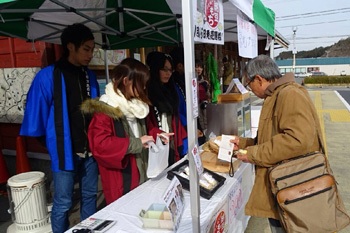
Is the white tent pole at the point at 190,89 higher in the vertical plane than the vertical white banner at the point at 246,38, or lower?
lower

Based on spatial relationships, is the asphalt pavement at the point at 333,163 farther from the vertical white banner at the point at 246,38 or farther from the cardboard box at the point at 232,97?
the vertical white banner at the point at 246,38

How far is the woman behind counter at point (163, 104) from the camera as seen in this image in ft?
8.20

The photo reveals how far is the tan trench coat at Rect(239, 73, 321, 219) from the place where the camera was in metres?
1.56

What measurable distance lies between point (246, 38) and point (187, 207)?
4.90 feet

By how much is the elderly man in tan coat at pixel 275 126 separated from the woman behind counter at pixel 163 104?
87 centimetres

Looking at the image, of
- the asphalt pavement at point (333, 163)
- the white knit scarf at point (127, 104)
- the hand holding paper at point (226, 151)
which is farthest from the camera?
the asphalt pavement at point (333, 163)

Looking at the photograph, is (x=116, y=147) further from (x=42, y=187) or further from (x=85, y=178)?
(x=42, y=187)

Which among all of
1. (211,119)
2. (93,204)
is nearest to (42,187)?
(93,204)

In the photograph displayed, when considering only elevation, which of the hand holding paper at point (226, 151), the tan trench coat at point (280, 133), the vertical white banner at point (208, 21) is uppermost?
the vertical white banner at point (208, 21)

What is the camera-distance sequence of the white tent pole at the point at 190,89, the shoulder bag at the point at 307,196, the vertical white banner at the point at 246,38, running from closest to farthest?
the white tent pole at the point at 190,89, the shoulder bag at the point at 307,196, the vertical white banner at the point at 246,38

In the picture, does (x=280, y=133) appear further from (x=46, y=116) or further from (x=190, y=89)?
(x=46, y=116)

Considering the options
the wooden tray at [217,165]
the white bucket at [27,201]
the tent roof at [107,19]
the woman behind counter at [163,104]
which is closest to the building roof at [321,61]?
the tent roof at [107,19]

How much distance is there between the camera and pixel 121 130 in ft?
6.32

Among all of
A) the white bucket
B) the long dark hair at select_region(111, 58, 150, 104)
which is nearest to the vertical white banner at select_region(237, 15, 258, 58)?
the long dark hair at select_region(111, 58, 150, 104)
